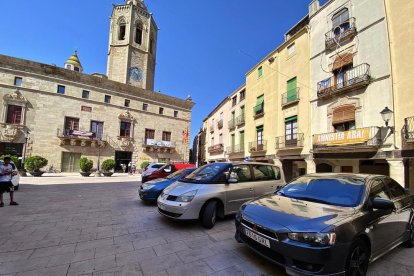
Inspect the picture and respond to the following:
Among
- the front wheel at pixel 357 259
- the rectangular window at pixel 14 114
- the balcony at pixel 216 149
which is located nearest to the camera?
the front wheel at pixel 357 259

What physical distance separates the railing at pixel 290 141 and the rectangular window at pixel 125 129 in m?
20.1

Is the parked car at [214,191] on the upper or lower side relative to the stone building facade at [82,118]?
lower

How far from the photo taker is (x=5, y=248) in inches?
139

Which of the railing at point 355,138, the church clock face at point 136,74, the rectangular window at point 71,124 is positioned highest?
the church clock face at point 136,74

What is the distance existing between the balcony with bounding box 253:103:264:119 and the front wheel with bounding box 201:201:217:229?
47.0 feet

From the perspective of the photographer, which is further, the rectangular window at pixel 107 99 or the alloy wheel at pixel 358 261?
the rectangular window at pixel 107 99

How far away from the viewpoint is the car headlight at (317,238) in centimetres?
244

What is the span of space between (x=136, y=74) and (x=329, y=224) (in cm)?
3526

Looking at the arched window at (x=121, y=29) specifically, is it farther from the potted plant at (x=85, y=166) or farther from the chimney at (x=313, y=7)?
the chimney at (x=313, y=7)

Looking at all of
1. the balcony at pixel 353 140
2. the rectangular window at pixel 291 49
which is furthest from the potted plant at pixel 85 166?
the rectangular window at pixel 291 49

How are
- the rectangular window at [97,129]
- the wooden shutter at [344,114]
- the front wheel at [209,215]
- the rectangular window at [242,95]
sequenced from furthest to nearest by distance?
the rectangular window at [97,129]
the rectangular window at [242,95]
the wooden shutter at [344,114]
the front wheel at [209,215]

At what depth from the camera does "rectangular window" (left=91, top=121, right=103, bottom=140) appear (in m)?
26.1

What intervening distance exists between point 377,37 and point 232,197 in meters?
11.2

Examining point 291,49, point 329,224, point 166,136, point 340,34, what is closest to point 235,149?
point 291,49
